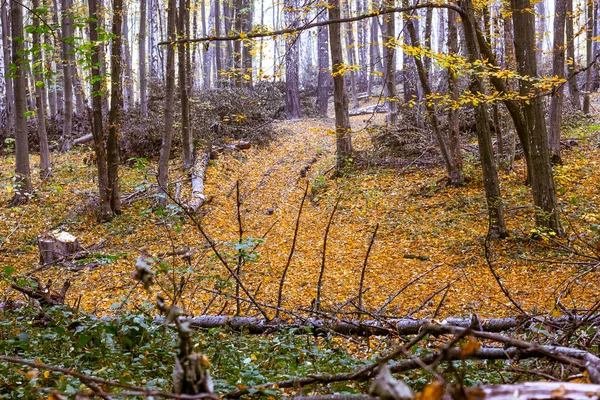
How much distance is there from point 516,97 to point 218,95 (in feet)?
50.5

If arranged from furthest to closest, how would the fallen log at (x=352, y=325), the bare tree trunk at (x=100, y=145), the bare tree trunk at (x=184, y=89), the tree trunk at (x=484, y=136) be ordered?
the bare tree trunk at (x=184, y=89) < the bare tree trunk at (x=100, y=145) < the tree trunk at (x=484, y=136) < the fallen log at (x=352, y=325)

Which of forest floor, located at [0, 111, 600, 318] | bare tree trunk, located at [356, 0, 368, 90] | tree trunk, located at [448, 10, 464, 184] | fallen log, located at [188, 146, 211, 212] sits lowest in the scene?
forest floor, located at [0, 111, 600, 318]

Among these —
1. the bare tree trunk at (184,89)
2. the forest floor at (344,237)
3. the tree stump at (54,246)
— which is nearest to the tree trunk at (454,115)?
the forest floor at (344,237)

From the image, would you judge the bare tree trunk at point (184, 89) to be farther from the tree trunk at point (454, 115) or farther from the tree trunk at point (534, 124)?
the tree trunk at point (534, 124)

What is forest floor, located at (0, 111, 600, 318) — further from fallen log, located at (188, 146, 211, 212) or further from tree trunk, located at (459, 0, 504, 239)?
tree trunk, located at (459, 0, 504, 239)

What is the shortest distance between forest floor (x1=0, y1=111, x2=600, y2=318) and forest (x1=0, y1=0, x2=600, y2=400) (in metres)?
0.07

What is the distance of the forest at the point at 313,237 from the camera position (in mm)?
2955

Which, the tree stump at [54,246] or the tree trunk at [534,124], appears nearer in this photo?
the tree trunk at [534,124]

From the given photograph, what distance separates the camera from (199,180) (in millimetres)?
13570

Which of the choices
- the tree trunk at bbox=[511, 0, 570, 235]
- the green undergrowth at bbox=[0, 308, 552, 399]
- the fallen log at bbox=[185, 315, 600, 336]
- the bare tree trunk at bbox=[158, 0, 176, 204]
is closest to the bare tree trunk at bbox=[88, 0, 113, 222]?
the bare tree trunk at bbox=[158, 0, 176, 204]

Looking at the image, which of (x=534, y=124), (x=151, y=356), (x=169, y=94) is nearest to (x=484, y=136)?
(x=534, y=124)

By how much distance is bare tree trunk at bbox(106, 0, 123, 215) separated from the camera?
982 centimetres

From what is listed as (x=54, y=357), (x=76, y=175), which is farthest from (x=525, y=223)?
(x=76, y=175)

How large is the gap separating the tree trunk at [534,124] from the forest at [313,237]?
0.12 ft
